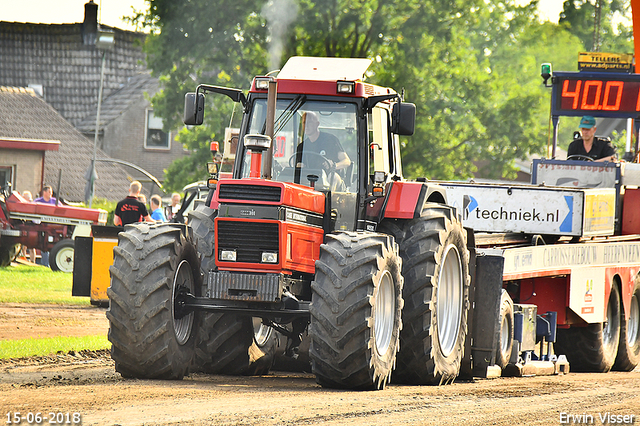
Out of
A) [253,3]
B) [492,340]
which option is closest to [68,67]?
[253,3]

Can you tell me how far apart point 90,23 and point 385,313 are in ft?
114

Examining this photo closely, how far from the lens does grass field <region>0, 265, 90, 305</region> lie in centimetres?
1836

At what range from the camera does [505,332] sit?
10.9 metres

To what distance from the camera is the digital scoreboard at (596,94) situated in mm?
15805

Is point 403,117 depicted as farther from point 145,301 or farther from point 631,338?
point 631,338

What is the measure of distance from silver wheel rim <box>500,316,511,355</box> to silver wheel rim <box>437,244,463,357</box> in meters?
0.84

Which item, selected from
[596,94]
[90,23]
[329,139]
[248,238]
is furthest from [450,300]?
[90,23]

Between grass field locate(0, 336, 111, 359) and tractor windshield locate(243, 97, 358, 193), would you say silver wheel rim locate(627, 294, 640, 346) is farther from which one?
grass field locate(0, 336, 111, 359)

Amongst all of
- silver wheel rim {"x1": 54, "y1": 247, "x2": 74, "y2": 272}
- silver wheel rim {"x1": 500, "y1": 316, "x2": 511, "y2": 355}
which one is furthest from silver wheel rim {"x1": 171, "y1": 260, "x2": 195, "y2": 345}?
silver wheel rim {"x1": 54, "y1": 247, "x2": 74, "y2": 272}

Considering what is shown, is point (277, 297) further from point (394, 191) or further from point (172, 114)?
point (172, 114)

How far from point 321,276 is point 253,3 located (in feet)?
69.9

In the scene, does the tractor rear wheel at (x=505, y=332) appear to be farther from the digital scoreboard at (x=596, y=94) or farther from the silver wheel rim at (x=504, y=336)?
the digital scoreboard at (x=596, y=94)

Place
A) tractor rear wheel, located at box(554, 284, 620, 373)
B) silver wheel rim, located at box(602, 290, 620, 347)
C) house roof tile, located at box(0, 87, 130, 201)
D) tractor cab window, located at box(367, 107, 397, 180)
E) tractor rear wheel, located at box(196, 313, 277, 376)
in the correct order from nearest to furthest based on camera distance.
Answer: tractor cab window, located at box(367, 107, 397, 180) → tractor rear wheel, located at box(196, 313, 277, 376) → tractor rear wheel, located at box(554, 284, 620, 373) → silver wheel rim, located at box(602, 290, 620, 347) → house roof tile, located at box(0, 87, 130, 201)

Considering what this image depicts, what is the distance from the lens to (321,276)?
812cm
